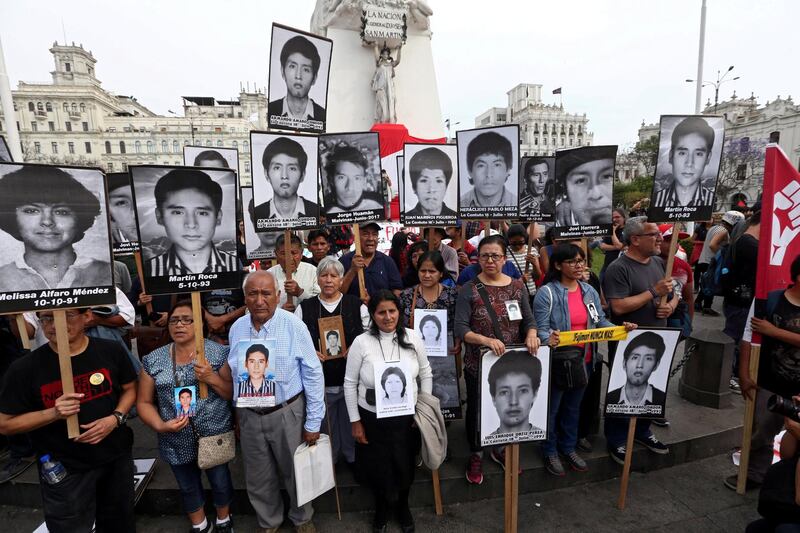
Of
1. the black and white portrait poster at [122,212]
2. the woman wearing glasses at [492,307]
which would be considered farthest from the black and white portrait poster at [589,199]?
the black and white portrait poster at [122,212]

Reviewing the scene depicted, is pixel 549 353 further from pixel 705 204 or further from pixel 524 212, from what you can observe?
pixel 524 212

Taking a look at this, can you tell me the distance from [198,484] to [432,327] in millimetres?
2203

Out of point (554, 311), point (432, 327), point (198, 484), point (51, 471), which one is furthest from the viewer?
point (432, 327)

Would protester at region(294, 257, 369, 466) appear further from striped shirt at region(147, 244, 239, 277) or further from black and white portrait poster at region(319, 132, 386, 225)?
black and white portrait poster at region(319, 132, 386, 225)

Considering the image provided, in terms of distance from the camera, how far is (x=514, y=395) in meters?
3.05

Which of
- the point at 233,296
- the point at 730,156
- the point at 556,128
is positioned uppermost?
the point at 556,128

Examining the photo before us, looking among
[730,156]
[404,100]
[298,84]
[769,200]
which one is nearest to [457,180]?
[298,84]

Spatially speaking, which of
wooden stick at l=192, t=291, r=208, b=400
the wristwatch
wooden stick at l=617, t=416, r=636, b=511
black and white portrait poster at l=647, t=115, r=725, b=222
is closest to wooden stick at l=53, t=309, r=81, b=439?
the wristwatch

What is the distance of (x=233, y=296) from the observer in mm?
4121

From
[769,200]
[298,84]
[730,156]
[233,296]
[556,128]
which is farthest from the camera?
[556,128]

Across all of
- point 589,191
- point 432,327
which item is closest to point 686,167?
point 589,191

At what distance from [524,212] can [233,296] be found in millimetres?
4098

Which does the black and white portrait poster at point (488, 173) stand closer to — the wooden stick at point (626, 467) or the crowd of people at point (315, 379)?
the crowd of people at point (315, 379)

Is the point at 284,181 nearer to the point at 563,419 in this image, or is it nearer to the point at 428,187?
the point at 428,187
